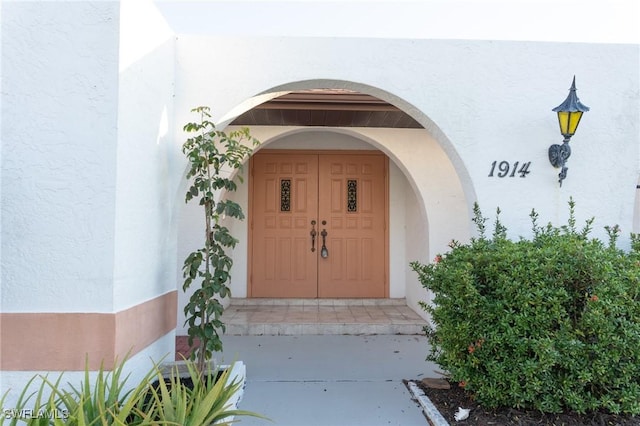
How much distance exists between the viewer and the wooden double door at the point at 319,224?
6.44m

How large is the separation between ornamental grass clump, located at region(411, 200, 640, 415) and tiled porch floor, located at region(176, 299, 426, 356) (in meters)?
2.33

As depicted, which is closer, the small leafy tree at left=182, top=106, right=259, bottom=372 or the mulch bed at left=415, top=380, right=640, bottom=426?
the mulch bed at left=415, top=380, right=640, bottom=426

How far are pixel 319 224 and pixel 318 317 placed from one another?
1617 mm

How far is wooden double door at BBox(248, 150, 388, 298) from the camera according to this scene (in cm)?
644

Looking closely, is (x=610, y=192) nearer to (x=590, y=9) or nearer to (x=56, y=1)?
(x=590, y=9)

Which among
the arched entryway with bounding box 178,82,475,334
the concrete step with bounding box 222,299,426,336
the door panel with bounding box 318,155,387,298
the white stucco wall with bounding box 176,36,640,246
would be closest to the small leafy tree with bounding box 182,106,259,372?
the white stucco wall with bounding box 176,36,640,246

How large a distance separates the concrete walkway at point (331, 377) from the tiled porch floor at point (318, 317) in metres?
0.12

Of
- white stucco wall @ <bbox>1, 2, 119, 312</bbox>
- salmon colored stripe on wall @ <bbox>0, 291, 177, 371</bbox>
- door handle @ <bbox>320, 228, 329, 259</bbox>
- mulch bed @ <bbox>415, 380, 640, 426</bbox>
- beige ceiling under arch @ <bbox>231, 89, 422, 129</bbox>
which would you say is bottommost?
mulch bed @ <bbox>415, 380, 640, 426</bbox>

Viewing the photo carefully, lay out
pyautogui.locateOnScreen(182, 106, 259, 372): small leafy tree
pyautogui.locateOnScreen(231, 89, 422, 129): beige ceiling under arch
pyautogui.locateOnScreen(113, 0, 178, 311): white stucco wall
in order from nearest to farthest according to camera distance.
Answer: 1. pyautogui.locateOnScreen(113, 0, 178, 311): white stucco wall
2. pyautogui.locateOnScreen(182, 106, 259, 372): small leafy tree
3. pyautogui.locateOnScreen(231, 89, 422, 129): beige ceiling under arch

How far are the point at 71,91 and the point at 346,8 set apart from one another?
2.71m

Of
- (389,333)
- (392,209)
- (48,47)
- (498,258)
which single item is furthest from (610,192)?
(48,47)

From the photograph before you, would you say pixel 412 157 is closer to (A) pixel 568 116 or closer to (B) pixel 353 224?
(B) pixel 353 224

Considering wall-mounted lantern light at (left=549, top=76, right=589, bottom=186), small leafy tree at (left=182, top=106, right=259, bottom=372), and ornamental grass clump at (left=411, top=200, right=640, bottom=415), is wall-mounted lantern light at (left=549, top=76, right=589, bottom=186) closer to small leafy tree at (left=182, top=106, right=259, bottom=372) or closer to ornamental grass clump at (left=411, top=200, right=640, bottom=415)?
ornamental grass clump at (left=411, top=200, right=640, bottom=415)

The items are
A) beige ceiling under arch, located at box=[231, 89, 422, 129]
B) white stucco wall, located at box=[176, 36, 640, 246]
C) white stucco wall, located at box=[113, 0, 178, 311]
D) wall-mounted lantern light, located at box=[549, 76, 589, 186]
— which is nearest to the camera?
white stucco wall, located at box=[113, 0, 178, 311]
